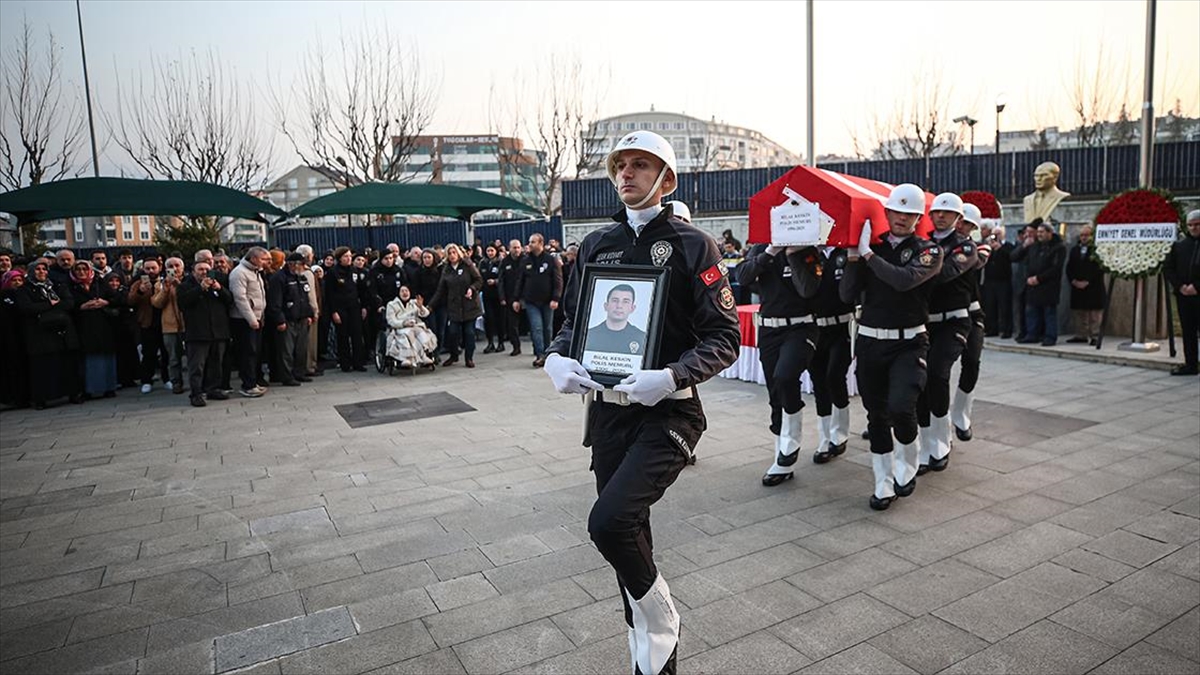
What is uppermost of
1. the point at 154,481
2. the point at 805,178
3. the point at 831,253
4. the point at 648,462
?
the point at 805,178

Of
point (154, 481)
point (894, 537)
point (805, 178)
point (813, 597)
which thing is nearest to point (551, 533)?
point (813, 597)

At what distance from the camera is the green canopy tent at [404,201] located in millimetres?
14734

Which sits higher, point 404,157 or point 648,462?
point 404,157

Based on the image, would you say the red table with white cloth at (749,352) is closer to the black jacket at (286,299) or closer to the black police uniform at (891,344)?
the black police uniform at (891,344)

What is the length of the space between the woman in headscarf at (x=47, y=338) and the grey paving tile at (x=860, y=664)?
10.4 meters

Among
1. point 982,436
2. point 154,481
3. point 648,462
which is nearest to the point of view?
point 648,462

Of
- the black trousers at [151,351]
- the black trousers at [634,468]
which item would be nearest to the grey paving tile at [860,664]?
the black trousers at [634,468]

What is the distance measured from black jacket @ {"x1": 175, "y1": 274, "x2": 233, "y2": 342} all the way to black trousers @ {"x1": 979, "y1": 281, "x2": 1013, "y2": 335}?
12.4 m

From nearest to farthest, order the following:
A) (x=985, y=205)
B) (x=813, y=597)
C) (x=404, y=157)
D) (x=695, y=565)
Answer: (x=813, y=597), (x=695, y=565), (x=985, y=205), (x=404, y=157)

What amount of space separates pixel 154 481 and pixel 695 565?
482cm

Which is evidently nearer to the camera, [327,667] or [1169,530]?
[327,667]

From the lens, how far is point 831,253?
6.16 m

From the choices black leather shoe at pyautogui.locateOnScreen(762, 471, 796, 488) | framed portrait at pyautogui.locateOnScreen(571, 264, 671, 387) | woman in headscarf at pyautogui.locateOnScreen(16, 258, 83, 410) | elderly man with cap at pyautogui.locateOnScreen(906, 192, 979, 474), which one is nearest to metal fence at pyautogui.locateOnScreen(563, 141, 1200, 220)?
woman in headscarf at pyautogui.locateOnScreen(16, 258, 83, 410)

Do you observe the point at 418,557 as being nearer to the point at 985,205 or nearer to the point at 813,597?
the point at 813,597
